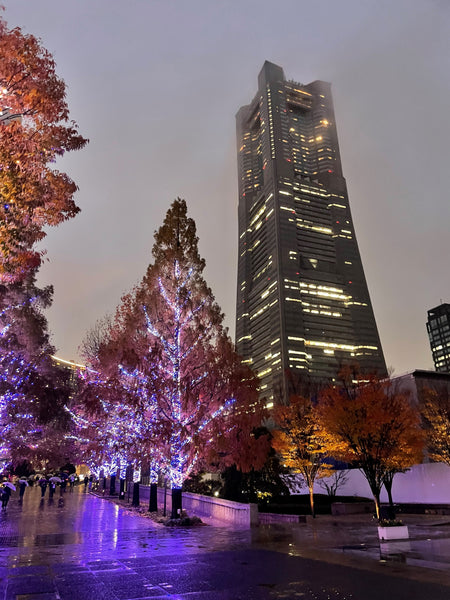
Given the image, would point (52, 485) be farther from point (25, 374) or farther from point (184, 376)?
point (184, 376)

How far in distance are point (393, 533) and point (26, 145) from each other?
17.0 m

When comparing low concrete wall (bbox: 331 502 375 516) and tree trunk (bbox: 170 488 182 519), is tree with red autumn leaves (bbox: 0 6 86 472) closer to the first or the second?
tree trunk (bbox: 170 488 182 519)

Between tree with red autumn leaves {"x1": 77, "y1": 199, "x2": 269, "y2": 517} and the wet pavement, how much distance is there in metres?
3.40

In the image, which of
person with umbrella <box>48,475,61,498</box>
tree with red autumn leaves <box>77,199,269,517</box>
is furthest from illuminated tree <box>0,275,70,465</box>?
tree with red autumn leaves <box>77,199,269,517</box>

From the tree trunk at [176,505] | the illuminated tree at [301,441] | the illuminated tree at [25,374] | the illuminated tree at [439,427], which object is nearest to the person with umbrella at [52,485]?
the illuminated tree at [25,374]

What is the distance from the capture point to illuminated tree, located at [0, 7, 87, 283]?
9.25 metres

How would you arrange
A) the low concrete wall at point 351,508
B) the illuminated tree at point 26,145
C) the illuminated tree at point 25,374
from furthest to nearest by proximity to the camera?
the illuminated tree at point 25,374
the low concrete wall at point 351,508
the illuminated tree at point 26,145

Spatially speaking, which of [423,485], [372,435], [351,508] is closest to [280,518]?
[351,508]

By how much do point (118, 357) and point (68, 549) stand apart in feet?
29.6

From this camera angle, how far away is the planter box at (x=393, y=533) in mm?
14562

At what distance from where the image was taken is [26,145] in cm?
989

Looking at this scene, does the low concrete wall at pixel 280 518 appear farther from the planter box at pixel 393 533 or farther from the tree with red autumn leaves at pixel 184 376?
the planter box at pixel 393 533

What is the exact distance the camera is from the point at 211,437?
63.6 feet

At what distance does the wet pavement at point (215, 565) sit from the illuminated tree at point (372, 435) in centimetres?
288
